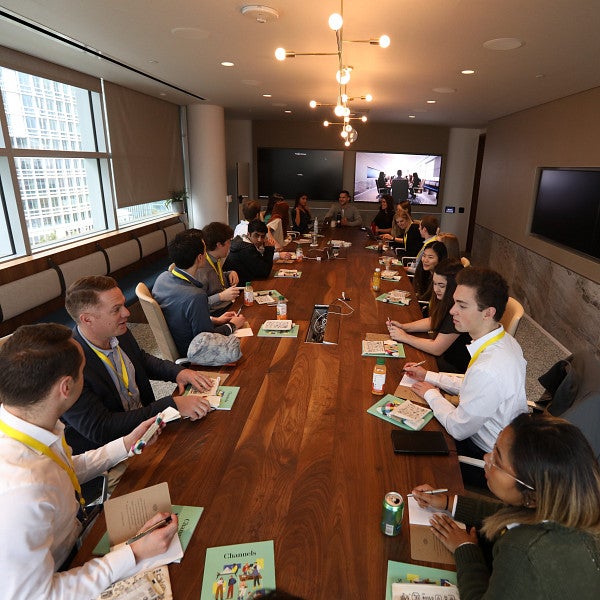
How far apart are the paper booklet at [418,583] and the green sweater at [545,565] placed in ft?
0.30

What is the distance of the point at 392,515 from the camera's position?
122 cm

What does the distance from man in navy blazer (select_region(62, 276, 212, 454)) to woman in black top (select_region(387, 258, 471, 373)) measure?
50.2 inches

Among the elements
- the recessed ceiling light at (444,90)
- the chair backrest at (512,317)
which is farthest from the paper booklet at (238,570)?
the recessed ceiling light at (444,90)

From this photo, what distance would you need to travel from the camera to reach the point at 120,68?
473 cm

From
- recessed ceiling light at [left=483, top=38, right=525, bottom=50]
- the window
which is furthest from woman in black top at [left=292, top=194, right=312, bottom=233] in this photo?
recessed ceiling light at [left=483, top=38, right=525, bottom=50]

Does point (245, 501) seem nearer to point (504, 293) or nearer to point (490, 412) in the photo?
point (490, 412)

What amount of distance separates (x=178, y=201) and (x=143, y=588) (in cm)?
754

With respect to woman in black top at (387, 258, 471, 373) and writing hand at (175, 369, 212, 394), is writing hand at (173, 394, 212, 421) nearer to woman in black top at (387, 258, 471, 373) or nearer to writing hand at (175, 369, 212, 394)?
writing hand at (175, 369, 212, 394)

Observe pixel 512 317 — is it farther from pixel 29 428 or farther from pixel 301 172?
pixel 301 172

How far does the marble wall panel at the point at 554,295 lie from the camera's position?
448 cm

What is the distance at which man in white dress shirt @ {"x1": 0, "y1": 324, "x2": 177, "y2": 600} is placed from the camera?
0.98m

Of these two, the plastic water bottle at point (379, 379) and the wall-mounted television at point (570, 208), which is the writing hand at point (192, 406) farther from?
the wall-mounted television at point (570, 208)

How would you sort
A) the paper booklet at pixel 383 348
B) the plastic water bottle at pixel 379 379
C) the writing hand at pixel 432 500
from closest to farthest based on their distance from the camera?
the writing hand at pixel 432 500, the plastic water bottle at pixel 379 379, the paper booklet at pixel 383 348

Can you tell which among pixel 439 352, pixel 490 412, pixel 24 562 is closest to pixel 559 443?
pixel 490 412
